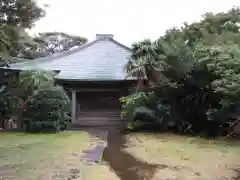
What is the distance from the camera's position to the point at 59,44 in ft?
111

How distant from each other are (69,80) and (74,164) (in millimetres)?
8079

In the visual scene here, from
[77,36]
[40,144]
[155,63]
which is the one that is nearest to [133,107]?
[155,63]

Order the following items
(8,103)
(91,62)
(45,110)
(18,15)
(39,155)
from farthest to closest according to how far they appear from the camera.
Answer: (91,62), (8,103), (45,110), (18,15), (39,155)

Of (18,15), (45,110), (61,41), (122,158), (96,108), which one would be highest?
(61,41)

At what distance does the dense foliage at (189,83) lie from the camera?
10031 millimetres

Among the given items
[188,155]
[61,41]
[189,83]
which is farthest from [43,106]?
[61,41]

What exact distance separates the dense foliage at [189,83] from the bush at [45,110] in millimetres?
2729

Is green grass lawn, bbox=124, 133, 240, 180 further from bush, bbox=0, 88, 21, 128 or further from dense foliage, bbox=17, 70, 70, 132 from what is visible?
bush, bbox=0, 88, 21, 128

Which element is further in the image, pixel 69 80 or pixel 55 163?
pixel 69 80

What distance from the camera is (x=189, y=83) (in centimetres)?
1133

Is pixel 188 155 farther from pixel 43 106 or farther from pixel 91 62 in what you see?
pixel 91 62

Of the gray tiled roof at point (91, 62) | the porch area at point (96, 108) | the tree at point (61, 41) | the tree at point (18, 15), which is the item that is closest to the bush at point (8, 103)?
the gray tiled roof at point (91, 62)

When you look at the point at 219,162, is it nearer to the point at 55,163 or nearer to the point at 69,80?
the point at 55,163

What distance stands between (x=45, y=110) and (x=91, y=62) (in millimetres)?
4971
